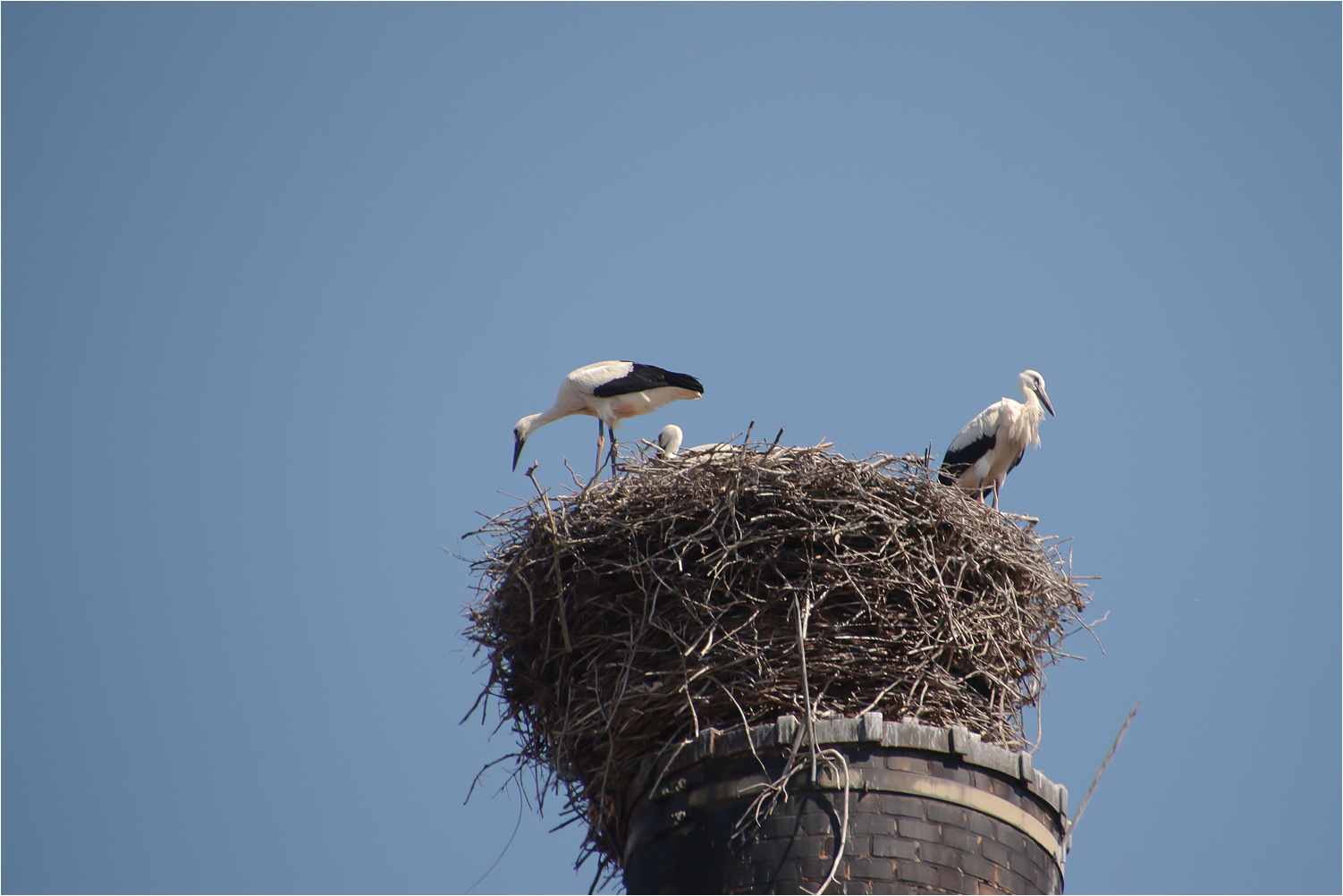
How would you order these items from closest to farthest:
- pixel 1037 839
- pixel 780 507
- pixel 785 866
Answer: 1. pixel 785 866
2. pixel 1037 839
3. pixel 780 507

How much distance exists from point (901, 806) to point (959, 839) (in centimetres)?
38

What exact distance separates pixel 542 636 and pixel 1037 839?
3509 millimetres

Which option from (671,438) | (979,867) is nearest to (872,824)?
(979,867)

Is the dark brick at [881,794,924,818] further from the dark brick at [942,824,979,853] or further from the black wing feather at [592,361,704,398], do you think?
the black wing feather at [592,361,704,398]

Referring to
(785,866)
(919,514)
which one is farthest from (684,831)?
(919,514)

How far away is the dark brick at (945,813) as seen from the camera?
28.2ft

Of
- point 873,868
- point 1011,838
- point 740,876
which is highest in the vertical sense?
point 1011,838

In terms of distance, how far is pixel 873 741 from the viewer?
8727 mm

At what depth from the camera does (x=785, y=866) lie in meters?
8.41

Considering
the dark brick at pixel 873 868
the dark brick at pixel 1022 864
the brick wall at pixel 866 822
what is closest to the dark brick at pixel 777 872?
the brick wall at pixel 866 822

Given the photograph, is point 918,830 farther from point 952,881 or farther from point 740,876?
point 740,876

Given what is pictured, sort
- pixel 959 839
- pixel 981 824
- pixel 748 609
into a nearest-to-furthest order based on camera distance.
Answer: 1. pixel 959 839
2. pixel 981 824
3. pixel 748 609

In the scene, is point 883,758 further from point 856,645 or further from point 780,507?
point 780,507

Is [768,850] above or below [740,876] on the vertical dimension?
above
